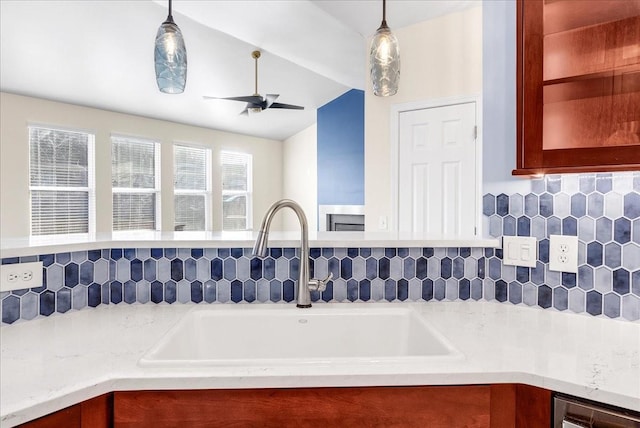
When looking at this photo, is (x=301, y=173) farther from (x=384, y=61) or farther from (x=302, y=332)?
(x=302, y=332)

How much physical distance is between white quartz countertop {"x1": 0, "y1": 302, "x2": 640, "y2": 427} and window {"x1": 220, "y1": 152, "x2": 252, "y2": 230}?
516 cm

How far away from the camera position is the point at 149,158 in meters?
5.12

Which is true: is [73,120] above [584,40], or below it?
above

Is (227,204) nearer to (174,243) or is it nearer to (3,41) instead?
(3,41)

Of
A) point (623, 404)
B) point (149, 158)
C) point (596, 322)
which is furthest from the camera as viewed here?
point (149, 158)

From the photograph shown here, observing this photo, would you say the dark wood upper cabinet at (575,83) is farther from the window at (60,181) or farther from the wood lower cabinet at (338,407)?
the window at (60,181)

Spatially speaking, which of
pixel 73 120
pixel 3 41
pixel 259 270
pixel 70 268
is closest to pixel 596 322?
pixel 259 270

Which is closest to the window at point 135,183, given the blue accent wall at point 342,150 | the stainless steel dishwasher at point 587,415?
the blue accent wall at point 342,150

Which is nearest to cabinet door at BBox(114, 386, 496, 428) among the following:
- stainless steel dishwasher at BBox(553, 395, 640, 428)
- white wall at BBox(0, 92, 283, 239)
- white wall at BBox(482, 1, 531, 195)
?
stainless steel dishwasher at BBox(553, 395, 640, 428)

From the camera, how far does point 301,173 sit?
21.8 ft

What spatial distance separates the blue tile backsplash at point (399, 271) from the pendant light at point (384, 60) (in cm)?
49

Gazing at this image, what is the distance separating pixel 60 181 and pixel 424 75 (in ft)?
12.6

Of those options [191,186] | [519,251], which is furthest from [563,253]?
[191,186]

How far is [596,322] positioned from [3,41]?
420 cm
